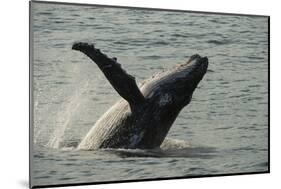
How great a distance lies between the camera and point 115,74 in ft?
18.2

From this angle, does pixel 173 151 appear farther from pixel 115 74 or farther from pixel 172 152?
pixel 115 74

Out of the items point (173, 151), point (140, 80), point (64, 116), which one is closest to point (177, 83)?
point (140, 80)

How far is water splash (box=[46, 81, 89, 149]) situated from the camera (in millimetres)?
5496

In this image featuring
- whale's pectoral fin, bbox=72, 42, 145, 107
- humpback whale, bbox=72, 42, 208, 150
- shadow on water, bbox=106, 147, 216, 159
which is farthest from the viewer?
shadow on water, bbox=106, 147, 216, 159

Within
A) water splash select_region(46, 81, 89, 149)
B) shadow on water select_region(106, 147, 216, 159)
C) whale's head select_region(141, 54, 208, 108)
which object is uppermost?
whale's head select_region(141, 54, 208, 108)

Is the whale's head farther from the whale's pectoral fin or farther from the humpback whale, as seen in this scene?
the whale's pectoral fin

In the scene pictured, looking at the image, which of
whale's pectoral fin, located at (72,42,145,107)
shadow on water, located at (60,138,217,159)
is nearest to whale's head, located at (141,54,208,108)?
whale's pectoral fin, located at (72,42,145,107)

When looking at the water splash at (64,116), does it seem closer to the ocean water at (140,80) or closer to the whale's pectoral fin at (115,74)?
the ocean water at (140,80)

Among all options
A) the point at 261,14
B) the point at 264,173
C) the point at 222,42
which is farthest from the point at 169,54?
the point at 264,173

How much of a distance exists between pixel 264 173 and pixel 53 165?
2162mm

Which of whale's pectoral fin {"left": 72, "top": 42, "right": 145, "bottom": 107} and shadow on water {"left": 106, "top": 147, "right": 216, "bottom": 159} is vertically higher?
whale's pectoral fin {"left": 72, "top": 42, "right": 145, "bottom": 107}

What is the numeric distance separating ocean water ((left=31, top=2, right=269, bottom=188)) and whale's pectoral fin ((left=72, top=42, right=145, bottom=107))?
0.10 metres

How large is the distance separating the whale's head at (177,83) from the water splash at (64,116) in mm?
641

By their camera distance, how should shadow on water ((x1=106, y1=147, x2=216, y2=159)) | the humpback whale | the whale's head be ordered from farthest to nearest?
the whale's head, shadow on water ((x1=106, y1=147, x2=216, y2=159)), the humpback whale
